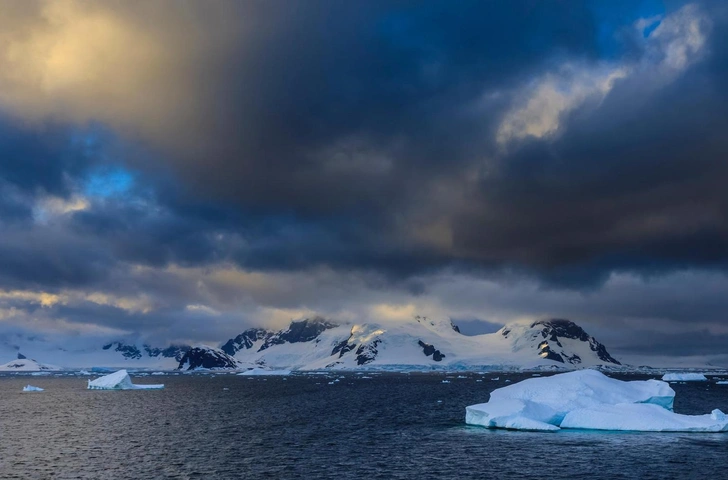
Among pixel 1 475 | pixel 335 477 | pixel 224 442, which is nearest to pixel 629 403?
pixel 335 477

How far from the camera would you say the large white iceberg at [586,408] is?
64125mm

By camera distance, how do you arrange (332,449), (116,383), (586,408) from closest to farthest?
(332,449) → (586,408) → (116,383)

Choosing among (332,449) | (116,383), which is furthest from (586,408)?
(116,383)

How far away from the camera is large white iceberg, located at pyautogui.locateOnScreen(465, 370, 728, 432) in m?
64.1

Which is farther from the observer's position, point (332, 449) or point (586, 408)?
point (586, 408)

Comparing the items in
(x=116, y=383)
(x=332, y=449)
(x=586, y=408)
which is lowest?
(x=332, y=449)

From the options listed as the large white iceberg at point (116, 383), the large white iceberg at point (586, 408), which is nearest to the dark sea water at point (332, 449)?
the large white iceberg at point (586, 408)

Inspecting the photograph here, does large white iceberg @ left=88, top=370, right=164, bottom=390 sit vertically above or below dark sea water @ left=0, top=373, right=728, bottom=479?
above

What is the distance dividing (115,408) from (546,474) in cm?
8698

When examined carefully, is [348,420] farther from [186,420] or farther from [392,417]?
[186,420]

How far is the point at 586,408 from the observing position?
6819 centimetres

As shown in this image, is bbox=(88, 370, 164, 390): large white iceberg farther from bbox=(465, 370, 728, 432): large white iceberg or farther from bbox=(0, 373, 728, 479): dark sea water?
bbox=(465, 370, 728, 432): large white iceberg

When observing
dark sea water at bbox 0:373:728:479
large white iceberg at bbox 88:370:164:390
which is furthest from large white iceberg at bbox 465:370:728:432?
large white iceberg at bbox 88:370:164:390

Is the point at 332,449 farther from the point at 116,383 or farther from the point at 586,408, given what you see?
the point at 116,383
